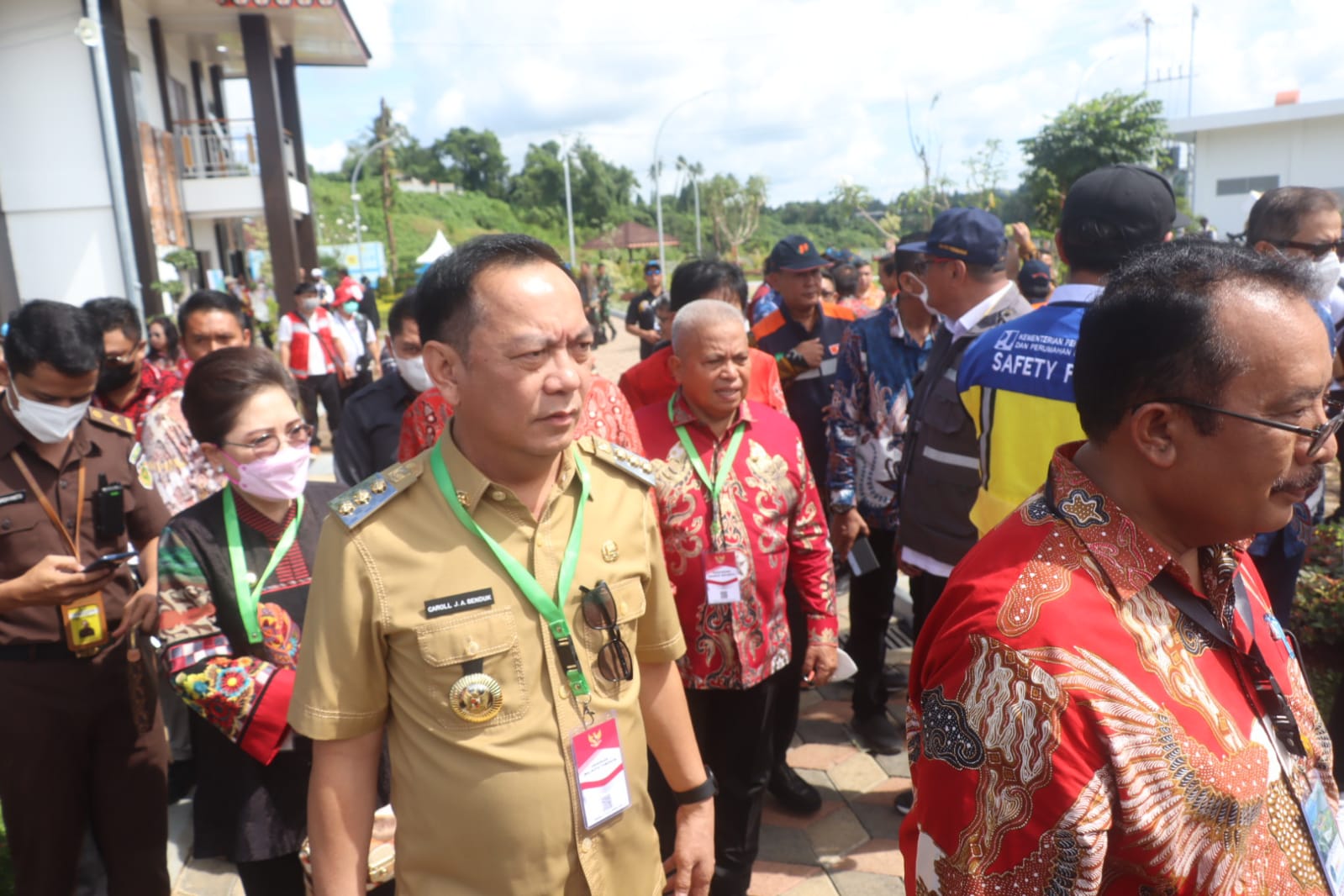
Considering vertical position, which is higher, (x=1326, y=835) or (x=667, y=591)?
(x=667, y=591)

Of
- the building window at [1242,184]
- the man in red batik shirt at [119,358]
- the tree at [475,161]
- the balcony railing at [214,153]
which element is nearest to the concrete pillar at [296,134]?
the balcony railing at [214,153]

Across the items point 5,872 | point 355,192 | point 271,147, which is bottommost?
point 5,872

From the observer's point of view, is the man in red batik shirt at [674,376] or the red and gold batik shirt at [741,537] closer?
the red and gold batik shirt at [741,537]

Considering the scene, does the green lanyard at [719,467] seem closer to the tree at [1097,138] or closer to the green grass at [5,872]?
the green grass at [5,872]

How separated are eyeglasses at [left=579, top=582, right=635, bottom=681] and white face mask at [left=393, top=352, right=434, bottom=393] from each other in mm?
2219

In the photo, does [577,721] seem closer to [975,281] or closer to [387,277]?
[975,281]

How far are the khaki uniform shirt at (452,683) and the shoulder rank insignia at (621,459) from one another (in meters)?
0.26

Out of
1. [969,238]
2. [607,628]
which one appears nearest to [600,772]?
[607,628]

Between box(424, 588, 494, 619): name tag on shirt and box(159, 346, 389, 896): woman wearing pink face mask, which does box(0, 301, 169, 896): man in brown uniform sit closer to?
box(159, 346, 389, 896): woman wearing pink face mask

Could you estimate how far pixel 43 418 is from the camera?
2811 mm

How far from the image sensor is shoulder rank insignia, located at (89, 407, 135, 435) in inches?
120

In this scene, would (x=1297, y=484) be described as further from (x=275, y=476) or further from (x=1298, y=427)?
(x=275, y=476)

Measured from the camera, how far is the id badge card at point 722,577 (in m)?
2.91

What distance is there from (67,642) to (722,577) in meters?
1.94
